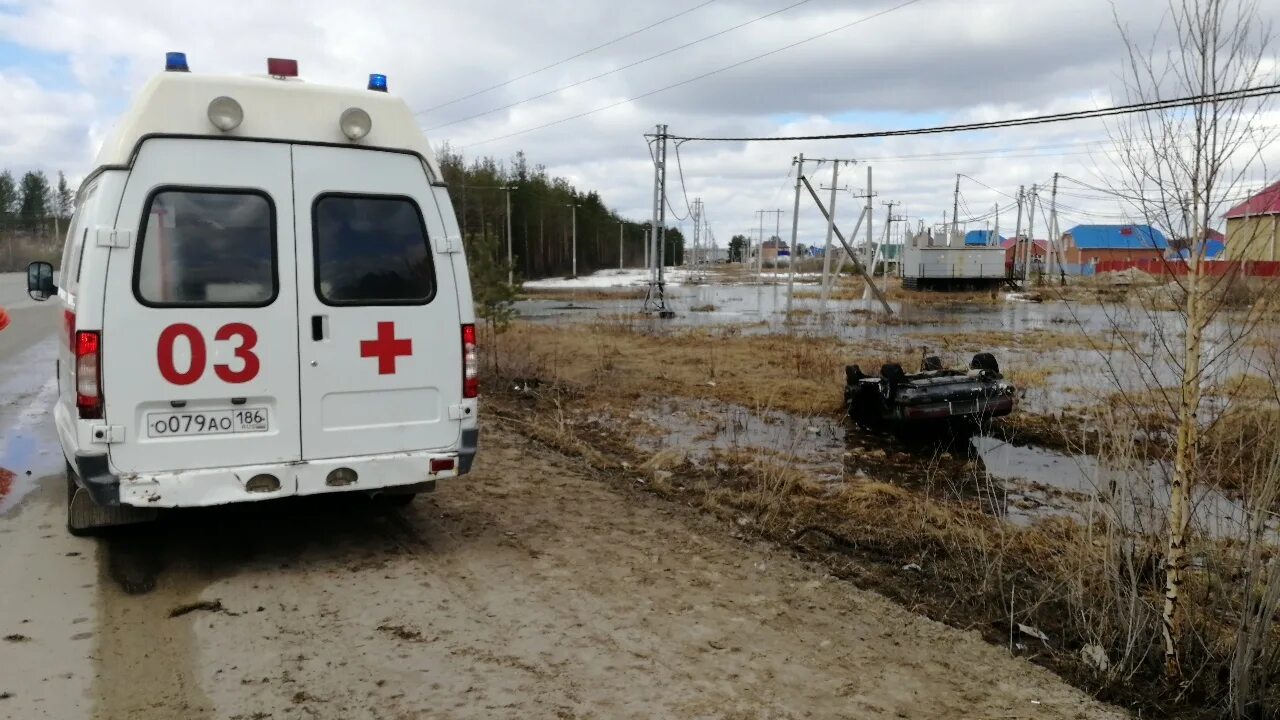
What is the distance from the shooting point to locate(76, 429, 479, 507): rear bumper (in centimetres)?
477

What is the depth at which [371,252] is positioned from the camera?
17.7ft

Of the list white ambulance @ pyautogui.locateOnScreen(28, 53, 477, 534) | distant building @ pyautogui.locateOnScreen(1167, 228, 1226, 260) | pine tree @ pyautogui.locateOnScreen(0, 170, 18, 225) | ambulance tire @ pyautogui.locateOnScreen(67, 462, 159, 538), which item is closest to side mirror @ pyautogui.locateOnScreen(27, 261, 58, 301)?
white ambulance @ pyautogui.locateOnScreen(28, 53, 477, 534)

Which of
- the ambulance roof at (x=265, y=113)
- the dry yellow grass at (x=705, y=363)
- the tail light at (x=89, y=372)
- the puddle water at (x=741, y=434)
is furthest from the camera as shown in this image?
the dry yellow grass at (x=705, y=363)

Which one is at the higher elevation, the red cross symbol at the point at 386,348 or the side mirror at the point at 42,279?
the side mirror at the point at 42,279

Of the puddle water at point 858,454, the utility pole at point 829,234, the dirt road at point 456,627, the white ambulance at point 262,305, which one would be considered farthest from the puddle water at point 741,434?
the utility pole at point 829,234

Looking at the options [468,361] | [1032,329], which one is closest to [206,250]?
[468,361]

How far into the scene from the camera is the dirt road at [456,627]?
12.6 feet

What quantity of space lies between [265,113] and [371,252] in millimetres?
953

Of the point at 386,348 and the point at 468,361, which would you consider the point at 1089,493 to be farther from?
the point at 386,348

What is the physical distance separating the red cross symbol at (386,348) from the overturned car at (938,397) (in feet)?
23.7

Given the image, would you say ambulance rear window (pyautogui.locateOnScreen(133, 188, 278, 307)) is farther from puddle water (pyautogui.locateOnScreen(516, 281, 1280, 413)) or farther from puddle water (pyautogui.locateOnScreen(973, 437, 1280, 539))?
puddle water (pyautogui.locateOnScreen(973, 437, 1280, 539))

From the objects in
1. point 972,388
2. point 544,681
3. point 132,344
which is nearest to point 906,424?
point 972,388

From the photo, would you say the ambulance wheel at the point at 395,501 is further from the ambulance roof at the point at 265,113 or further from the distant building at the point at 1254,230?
the distant building at the point at 1254,230

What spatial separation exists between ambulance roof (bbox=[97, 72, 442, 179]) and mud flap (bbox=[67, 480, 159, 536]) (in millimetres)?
1977
